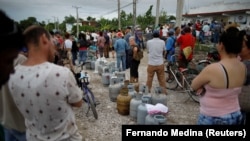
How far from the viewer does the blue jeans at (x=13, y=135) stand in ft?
7.56

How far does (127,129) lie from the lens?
9.18 ft

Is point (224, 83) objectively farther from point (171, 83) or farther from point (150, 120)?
point (171, 83)

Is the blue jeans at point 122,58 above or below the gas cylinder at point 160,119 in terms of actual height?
above

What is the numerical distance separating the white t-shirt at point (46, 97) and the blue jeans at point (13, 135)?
1.30ft

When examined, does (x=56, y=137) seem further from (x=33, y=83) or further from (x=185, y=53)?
(x=185, y=53)

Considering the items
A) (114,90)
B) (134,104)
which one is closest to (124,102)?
(134,104)

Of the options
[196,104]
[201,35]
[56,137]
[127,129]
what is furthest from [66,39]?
[201,35]

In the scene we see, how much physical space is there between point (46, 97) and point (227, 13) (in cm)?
3316

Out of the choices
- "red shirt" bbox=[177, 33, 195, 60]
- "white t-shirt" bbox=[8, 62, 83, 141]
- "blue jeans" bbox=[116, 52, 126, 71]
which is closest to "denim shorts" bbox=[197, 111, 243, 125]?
"white t-shirt" bbox=[8, 62, 83, 141]

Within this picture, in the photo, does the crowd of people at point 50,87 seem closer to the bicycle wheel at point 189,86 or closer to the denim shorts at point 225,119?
the denim shorts at point 225,119

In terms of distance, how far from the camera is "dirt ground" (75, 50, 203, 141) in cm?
477

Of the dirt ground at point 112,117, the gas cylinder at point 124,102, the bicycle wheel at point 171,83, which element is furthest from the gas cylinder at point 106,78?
the gas cylinder at point 124,102

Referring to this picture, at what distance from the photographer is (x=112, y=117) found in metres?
5.54

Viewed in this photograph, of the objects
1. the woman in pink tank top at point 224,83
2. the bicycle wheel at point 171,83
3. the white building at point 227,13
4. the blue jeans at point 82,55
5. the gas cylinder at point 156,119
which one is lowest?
the bicycle wheel at point 171,83
